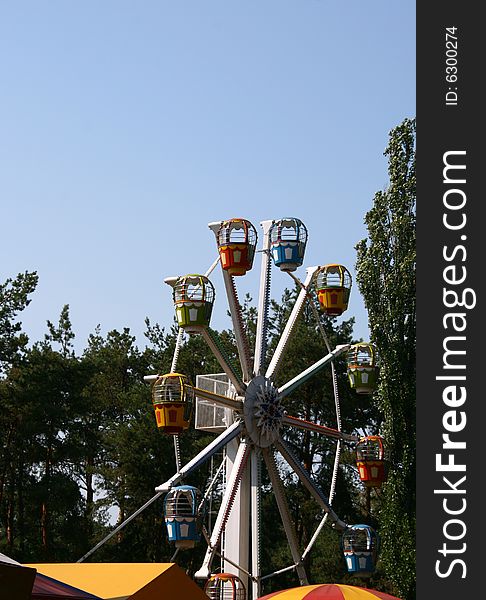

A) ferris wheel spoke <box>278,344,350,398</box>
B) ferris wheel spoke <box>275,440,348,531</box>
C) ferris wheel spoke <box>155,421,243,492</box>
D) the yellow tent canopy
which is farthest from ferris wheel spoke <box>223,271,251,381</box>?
the yellow tent canopy

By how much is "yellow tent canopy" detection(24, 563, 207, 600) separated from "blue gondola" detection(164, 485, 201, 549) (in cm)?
788

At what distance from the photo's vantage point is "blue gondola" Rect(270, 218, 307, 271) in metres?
21.6

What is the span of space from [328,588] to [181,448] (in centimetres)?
2379

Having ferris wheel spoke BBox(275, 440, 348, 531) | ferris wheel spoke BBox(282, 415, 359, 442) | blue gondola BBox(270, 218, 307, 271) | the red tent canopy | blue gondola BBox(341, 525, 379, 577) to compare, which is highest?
blue gondola BBox(270, 218, 307, 271)

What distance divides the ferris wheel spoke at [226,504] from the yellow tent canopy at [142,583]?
8273 millimetres

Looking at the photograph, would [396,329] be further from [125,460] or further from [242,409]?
[125,460]

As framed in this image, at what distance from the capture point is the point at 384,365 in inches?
1123

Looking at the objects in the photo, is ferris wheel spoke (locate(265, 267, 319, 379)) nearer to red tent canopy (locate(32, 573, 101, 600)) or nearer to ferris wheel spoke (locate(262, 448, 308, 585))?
ferris wheel spoke (locate(262, 448, 308, 585))

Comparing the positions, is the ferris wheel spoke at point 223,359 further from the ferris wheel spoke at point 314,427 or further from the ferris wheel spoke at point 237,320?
the ferris wheel spoke at point 314,427

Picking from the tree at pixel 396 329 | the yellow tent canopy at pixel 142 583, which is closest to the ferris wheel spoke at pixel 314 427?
the tree at pixel 396 329

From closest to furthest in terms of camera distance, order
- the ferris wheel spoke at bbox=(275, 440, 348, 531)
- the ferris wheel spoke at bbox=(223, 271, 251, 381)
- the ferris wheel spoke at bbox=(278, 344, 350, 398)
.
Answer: the ferris wheel spoke at bbox=(223, 271, 251, 381)
the ferris wheel spoke at bbox=(275, 440, 348, 531)
the ferris wheel spoke at bbox=(278, 344, 350, 398)

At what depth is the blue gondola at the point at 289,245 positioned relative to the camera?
70.8 feet

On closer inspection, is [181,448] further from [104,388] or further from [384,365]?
[384,365]

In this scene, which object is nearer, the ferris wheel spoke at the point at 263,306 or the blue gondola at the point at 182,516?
the blue gondola at the point at 182,516
